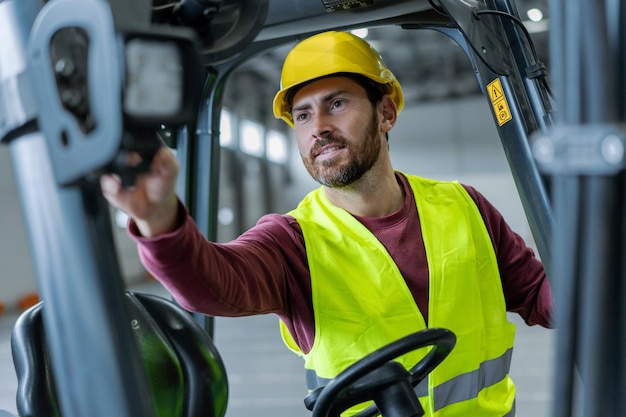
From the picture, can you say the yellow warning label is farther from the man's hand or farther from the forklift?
the man's hand

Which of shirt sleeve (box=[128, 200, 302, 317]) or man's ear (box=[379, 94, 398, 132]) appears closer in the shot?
shirt sleeve (box=[128, 200, 302, 317])

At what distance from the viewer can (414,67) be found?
57.0 ft

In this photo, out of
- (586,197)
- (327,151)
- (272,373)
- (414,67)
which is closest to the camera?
(586,197)

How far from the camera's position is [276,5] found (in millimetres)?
1887

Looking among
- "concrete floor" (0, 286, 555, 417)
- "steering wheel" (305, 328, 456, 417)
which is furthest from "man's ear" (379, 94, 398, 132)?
"concrete floor" (0, 286, 555, 417)

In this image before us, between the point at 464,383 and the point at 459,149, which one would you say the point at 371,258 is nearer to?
the point at 464,383

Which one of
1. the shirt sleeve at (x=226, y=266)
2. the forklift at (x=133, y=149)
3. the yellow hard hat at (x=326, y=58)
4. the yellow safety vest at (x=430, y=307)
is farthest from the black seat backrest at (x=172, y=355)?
the yellow hard hat at (x=326, y=58)

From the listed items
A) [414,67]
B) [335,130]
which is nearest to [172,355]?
[335,130]

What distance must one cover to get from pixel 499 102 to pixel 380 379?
0.77 meters

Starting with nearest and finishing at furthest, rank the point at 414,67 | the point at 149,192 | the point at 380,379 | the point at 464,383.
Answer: the point at 149,192
the point at 380,379
the point at 464,383
the point at 414,67

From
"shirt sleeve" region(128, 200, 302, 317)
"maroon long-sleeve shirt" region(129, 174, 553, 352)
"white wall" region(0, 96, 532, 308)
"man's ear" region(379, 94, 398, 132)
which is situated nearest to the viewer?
"shirt sleeve" region(128, 200, 302, 317)

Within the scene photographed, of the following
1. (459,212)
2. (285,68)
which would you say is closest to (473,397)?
(459,212)

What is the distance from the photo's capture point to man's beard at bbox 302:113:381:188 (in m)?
1.93

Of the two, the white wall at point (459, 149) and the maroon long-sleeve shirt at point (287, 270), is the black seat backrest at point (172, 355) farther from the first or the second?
the white wall at point (459, 149)
